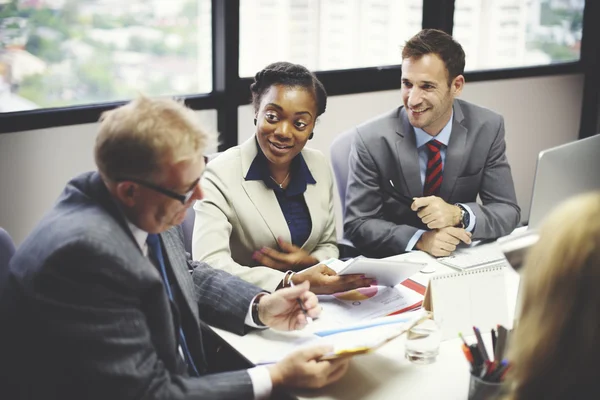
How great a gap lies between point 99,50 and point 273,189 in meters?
1.28

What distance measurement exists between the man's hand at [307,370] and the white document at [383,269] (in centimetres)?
36

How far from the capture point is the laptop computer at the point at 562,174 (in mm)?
1896

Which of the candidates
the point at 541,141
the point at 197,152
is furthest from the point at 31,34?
the point at 541,141

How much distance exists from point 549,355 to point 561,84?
14.7ft

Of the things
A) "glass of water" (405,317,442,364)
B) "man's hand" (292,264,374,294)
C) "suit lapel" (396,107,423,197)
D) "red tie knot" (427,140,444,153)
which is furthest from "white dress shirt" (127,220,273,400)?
"red tie knot" (427,140,444,153)

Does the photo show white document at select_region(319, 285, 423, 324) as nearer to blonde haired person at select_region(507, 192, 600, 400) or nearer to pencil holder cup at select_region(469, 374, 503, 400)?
pencil holder cup at select_region(469, 374, 503, 400)

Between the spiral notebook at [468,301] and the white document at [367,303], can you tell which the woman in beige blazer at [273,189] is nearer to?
the white document at [367,303]

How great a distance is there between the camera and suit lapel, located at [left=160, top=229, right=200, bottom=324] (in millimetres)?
1896

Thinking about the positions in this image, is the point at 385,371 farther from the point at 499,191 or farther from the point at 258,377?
the point at 499,191

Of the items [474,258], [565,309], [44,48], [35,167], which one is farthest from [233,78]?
[565,309]

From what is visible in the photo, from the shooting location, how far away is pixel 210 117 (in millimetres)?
3699

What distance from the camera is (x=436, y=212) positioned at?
103 inches

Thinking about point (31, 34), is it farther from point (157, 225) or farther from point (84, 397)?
point (84, 397)

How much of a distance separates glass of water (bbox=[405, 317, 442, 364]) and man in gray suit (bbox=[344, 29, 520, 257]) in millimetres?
930
